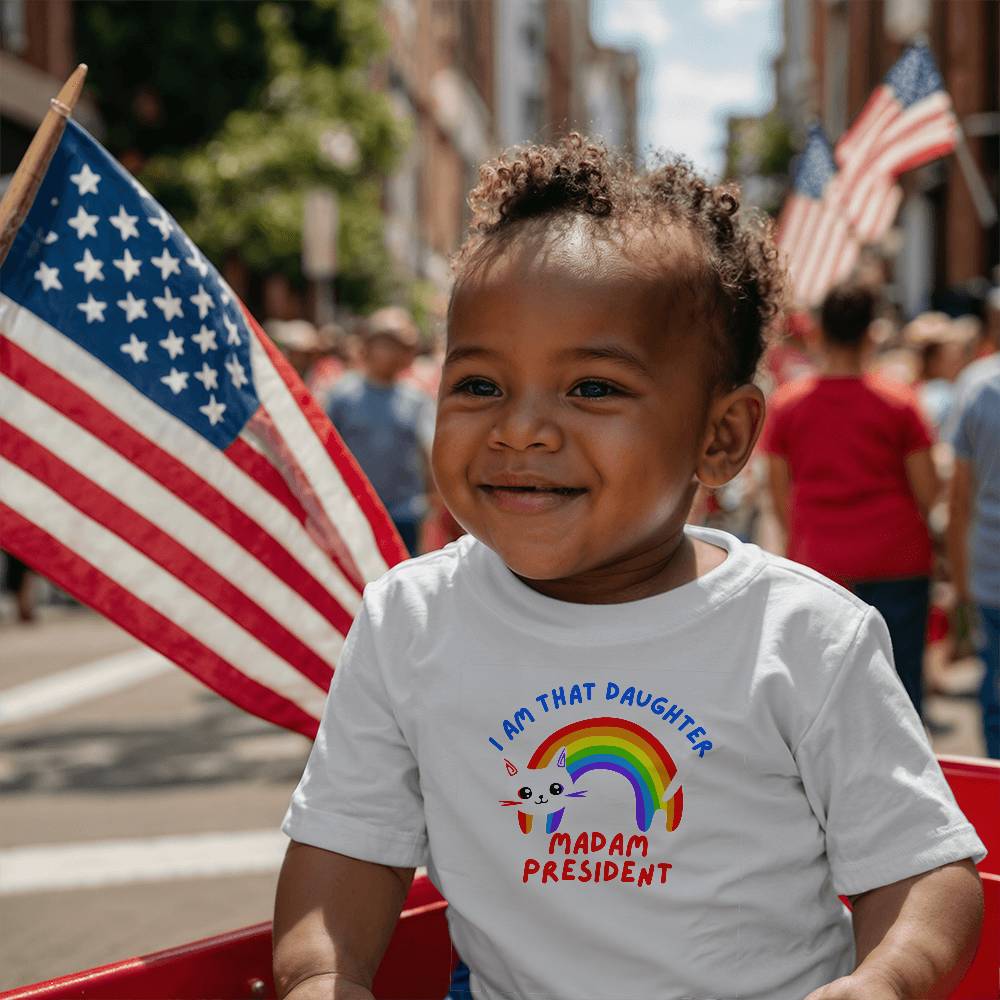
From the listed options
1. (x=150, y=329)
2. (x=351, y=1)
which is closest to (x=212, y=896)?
(x=150, y=329)

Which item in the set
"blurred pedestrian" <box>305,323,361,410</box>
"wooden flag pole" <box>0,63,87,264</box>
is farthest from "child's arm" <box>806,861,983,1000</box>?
"blurred pedestrian" <box>305,323,361,410</box>

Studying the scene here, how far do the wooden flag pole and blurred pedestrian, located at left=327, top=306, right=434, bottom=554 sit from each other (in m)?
5.18

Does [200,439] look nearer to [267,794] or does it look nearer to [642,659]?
[642,659]

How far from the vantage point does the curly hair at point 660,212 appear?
1.88m

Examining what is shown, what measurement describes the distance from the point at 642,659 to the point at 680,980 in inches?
14.4

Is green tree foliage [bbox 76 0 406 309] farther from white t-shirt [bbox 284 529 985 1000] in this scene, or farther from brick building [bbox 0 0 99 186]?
white t-shirt [bbox 284 529 985 1000]

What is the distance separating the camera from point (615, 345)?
179 centimetres

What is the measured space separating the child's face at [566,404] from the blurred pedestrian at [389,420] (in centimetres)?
584

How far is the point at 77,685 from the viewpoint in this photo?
8477mm

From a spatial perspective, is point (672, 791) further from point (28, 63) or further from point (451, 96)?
point (451, 96)

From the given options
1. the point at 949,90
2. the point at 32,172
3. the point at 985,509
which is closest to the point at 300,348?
the point at 985,509

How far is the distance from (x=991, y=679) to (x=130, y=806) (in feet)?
10.6

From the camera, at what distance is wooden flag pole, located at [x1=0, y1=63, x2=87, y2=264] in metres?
2.42

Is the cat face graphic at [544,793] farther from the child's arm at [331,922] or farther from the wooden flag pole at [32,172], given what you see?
the wooden flag pole at [32,172]
